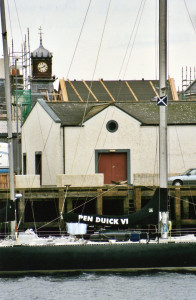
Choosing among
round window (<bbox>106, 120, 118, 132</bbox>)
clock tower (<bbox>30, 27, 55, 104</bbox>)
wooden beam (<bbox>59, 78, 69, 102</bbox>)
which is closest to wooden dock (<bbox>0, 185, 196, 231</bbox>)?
round window (<bbox>106, 120, 118, 132</bbox>)

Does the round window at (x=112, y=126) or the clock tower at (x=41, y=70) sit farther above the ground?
the clock tower at (x=41, y=70)

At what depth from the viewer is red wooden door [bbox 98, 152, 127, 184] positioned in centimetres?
5819

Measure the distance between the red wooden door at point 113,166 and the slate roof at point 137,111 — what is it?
2797mm

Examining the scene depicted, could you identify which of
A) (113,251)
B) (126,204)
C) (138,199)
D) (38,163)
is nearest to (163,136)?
(113,251)

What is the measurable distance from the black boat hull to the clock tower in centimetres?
7426

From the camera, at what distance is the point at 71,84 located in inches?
3196

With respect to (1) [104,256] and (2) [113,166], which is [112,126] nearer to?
(2) [113,166]

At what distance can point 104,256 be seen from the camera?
36.5 meters

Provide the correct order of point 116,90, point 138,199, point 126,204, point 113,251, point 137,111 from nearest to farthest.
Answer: point 113,251 < point 138,199 < point 126,204 < point 137,111 < point 116,90

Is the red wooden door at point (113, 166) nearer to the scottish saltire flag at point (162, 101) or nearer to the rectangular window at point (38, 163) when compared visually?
the rectangular window at point (38, 163)


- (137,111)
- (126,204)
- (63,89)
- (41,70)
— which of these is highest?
(41,70)

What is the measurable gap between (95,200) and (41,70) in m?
67.3

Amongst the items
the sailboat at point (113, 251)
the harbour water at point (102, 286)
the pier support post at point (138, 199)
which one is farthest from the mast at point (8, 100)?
the pier support post at point (138, 199)

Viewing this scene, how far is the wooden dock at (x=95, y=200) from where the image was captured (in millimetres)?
46188
